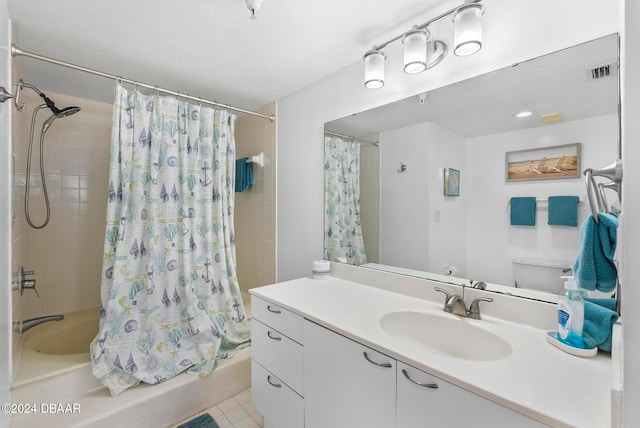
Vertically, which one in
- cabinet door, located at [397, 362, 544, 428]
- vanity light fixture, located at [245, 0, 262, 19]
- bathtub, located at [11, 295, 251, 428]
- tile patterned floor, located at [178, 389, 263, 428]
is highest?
vanity light fixture, located at [245, 0, 262, 19]

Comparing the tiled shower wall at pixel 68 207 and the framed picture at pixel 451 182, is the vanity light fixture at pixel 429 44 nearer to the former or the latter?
the framed picture at pixel 451 182

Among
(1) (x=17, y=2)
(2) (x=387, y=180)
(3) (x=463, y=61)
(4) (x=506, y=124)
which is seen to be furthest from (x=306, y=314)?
(1) (x=17, y=2)

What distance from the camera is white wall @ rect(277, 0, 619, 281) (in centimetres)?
100

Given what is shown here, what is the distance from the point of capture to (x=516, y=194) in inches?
45.9

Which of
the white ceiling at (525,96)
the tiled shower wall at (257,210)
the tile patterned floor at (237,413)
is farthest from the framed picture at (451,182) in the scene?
the tile patterned floor at (237,413)

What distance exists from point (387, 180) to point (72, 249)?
106 inches

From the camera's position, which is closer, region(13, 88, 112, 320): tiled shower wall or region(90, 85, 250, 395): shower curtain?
region(90, 85, 250, 395): shower curtain

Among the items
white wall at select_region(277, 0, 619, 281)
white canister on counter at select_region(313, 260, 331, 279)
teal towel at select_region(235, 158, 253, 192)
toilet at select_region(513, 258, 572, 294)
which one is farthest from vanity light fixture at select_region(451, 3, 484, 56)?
teal towel at select_region(235, 158, 253, 192)

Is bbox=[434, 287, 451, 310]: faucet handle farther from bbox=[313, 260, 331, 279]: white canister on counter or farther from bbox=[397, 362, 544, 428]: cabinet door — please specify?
bbox=[313, 260, 331, 279]: white canister on counter

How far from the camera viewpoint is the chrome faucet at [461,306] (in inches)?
44.9

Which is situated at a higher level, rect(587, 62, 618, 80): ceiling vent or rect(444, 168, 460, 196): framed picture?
rect(587, 62, 618, 80): ceiling vent

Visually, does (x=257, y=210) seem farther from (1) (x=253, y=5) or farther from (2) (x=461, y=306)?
(2) (x=461, y=306)

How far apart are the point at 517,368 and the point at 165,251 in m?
1.88

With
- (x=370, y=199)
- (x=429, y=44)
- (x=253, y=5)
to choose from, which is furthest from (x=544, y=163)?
(x=253, y=5)
